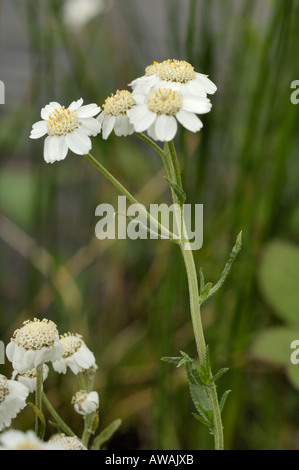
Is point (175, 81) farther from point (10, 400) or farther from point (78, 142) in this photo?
point (10, 400)

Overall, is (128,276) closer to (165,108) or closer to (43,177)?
(43,177)

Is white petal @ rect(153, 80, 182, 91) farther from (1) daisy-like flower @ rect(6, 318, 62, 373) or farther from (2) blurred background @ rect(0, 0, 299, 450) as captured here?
(2) blurred background @ rect(0, 0, 299, 450)

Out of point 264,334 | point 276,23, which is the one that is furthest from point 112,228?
point 276,23

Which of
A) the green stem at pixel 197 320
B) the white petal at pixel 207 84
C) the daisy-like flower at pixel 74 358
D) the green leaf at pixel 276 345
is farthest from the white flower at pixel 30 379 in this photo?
the green leaf at pixel 276 345

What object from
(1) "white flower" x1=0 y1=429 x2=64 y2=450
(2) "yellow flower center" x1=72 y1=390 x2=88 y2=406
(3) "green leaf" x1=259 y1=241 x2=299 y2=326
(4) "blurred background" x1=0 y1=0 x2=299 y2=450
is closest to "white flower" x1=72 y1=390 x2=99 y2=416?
(2) "yellow flower center" x1=72 y1=390 x2=88 y2=406

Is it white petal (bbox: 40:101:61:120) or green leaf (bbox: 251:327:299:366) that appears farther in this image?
green leaf (bbox: 251:327:299:366)

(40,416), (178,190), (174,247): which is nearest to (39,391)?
(40,416)

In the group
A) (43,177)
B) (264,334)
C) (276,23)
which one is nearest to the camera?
(276,23)
